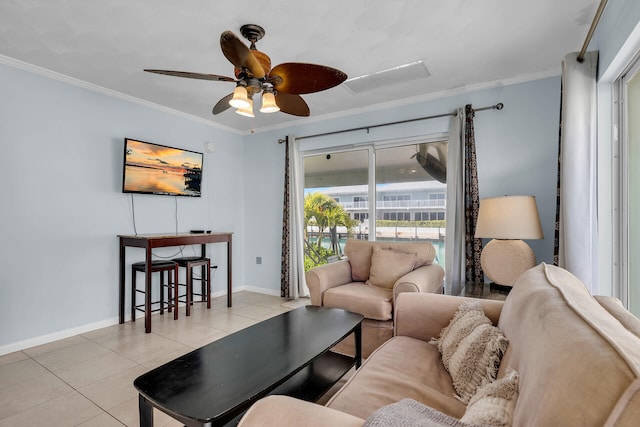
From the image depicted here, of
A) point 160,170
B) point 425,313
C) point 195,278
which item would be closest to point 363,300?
point 425,313

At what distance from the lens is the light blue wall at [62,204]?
2.68 m

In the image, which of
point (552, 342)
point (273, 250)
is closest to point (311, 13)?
point (552, 342)

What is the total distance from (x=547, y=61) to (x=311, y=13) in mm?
2130

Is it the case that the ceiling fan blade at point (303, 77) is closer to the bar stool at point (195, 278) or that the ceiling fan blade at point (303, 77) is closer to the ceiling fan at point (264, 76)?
the ceiling fan at point (264, 76)

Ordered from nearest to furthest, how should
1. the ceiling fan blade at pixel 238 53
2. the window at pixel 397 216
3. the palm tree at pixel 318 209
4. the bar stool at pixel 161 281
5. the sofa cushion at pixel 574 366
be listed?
1. the sofa cushion at pixel 574 366
2. the ceiling fan blade at pixel 238 53
3. the bar stool at pixel 161 281
4. the window at pixel 397 216
5. the palm tree at pixel 318 209

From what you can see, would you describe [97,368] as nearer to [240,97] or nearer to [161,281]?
[161,281]

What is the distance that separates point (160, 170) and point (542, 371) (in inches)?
154

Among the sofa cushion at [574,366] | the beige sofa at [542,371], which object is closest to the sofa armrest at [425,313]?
the beige sofa at [542,371]

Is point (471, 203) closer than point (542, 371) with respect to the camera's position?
No

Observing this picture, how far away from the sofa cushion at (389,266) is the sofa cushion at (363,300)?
0.08 metres

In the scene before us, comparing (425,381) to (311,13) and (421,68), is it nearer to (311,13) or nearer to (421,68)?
(311,13)

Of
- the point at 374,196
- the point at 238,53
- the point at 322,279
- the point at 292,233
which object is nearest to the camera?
the point at 238,53

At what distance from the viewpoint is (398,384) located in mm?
1287

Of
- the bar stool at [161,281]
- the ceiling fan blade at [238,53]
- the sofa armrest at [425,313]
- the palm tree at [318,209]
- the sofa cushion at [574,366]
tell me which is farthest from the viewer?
the palm tree at [318,209]
